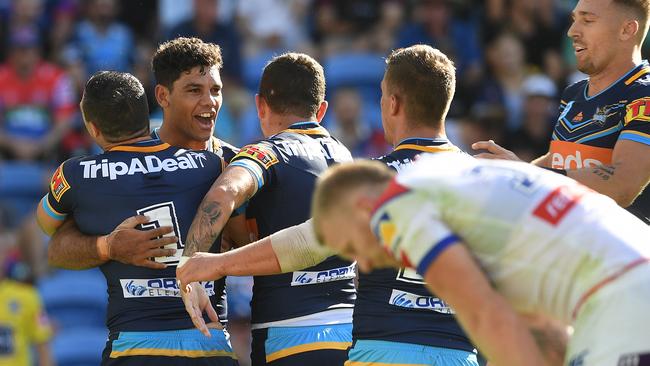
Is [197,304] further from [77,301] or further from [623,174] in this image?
[77,301]

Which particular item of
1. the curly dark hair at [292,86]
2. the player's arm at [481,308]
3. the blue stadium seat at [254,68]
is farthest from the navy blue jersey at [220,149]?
the blue stadium seat at [254,68]

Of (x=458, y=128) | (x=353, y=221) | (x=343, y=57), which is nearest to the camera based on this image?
(x=353, y=221)

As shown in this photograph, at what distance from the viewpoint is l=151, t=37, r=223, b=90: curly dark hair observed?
6.73 metres

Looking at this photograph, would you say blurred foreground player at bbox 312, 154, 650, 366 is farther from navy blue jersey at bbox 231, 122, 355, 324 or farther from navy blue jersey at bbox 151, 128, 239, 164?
navy blue jersey at bbox 151, 128, 239, 164

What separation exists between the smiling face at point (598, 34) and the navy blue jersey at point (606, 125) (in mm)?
169

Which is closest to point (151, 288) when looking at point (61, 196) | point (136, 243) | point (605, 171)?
point (136, 243)

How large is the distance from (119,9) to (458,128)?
5.59m

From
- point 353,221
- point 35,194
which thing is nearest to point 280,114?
point 353,221

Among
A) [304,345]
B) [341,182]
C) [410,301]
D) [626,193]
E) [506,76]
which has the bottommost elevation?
[304,345]

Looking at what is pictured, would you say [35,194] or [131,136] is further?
[35,194]

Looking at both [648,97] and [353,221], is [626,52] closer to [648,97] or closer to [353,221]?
[648,97]

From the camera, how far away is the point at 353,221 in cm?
418

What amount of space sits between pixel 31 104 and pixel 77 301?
9.83 feet

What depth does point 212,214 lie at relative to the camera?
5.78m
